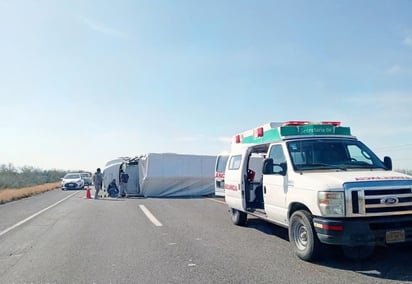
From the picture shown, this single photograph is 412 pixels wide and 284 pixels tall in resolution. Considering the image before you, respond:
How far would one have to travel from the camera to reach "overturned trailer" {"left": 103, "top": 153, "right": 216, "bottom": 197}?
26719 millimetres

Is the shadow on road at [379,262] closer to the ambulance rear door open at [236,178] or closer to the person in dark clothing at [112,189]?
the ambulance rear door open at [236,178]

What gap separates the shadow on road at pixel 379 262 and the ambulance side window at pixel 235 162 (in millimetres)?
4050

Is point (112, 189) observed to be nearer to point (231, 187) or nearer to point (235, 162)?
point (231, 187)

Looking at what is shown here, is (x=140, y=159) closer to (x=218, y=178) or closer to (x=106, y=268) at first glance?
(x=218, y=178)

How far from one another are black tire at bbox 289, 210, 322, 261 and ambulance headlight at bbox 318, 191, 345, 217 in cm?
52

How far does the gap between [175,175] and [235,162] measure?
1529cm

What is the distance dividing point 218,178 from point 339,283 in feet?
29.5

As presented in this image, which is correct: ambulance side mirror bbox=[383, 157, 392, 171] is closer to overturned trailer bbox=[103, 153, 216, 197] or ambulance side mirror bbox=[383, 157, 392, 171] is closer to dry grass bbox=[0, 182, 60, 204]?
overturned trailer bbox=[103, 153, 216, 197]

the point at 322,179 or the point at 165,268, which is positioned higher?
the point at 322,179

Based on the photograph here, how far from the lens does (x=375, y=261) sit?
7.28 metres

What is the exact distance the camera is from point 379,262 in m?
7.20

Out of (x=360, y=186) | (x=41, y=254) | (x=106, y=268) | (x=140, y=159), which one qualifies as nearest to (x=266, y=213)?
(x=360, y=186)

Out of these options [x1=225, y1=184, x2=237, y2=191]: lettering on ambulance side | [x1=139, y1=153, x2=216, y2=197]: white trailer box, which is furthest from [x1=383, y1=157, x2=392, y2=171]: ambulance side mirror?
[x1=139, y1=153, x2=216, y2=197]: white trailer box

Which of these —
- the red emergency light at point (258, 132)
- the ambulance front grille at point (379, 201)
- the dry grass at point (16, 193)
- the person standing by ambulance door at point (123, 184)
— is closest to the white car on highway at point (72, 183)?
the dry grass at point (16, 193)
